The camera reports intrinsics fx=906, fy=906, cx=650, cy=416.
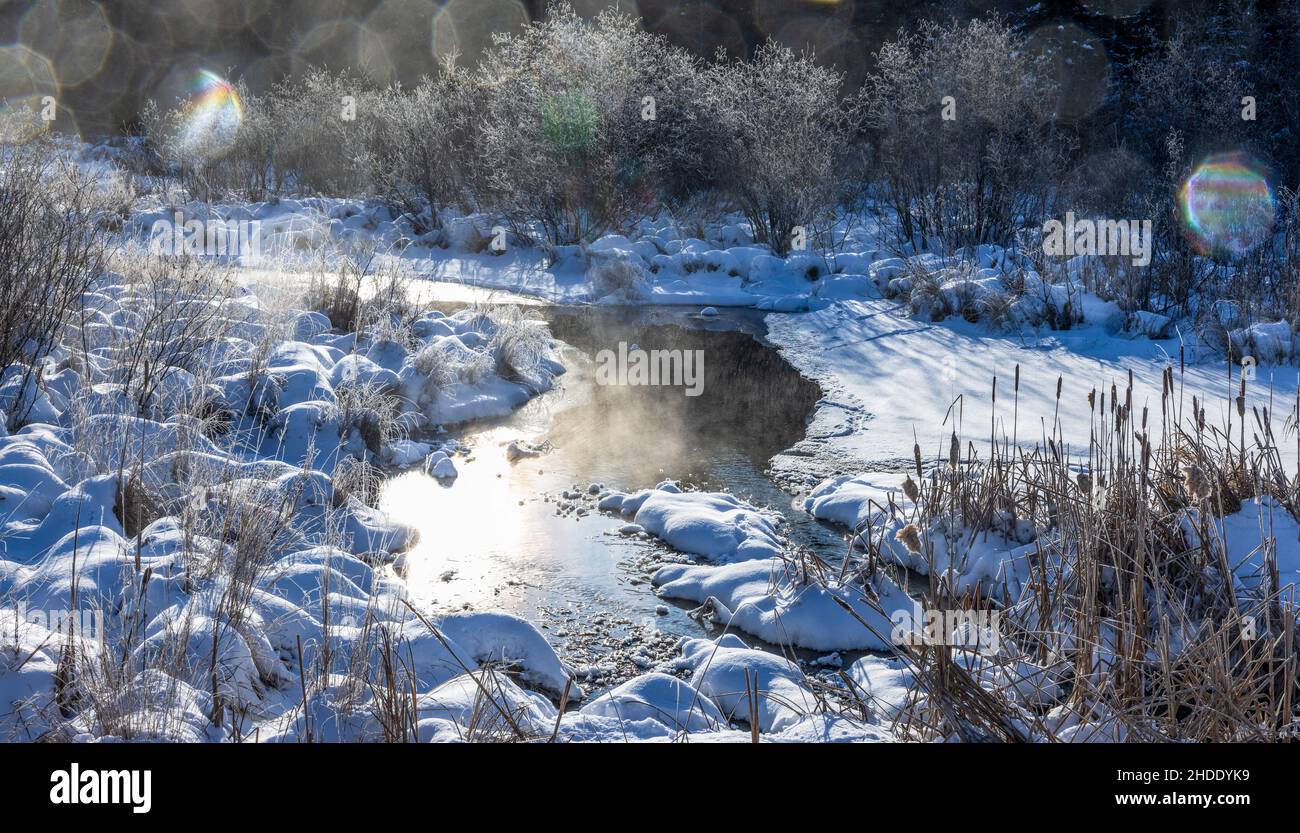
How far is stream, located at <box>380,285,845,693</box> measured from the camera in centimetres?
394

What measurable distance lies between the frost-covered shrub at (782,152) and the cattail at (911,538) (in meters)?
10.1

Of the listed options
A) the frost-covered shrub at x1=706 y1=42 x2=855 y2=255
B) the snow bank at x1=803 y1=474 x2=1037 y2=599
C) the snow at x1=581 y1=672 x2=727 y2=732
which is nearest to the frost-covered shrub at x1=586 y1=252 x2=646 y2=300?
the frost-covered shrub at x1=706 y1=42 x2=855 y2=255

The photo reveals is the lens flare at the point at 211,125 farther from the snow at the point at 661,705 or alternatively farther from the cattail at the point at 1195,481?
the cattail at the point at 1195,481

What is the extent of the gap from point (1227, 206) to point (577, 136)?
30.3ft

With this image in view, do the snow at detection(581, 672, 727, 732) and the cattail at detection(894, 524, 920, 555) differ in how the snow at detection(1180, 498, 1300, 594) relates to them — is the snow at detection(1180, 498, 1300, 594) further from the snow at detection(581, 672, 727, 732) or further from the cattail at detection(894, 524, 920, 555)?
the snow at detection(581, 672, 727, 732)

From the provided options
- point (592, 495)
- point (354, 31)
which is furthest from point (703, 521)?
point (354, 31)

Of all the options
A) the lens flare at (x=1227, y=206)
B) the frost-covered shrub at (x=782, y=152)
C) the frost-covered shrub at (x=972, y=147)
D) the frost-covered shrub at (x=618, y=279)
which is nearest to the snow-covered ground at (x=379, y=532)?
the lens flare at (x=1227, y=206)

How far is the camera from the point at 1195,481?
143 inches

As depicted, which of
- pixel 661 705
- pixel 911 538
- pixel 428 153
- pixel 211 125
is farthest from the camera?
pixel 211 125

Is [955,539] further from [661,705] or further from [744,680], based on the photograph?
[661,705]

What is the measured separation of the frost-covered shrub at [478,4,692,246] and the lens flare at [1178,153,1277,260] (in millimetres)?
7968

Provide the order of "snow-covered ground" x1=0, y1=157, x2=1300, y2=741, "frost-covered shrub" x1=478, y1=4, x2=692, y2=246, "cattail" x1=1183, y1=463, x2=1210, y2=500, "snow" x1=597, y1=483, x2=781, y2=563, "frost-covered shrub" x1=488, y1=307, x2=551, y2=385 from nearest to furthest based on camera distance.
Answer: "snow-covered ground" x1=0, y1=157, x2=1300, y2=741 → "cattail" x1=1183, y1=463, x2=1210, y2=500 → "snow" x1=597, y1=483, x2=781, y2=563 → "frost-covered shrub" x1=488, y1=307, x2=551, y2=385 → "frost-covered shrub" x1=478, y1=4, x2=692, y2=246
